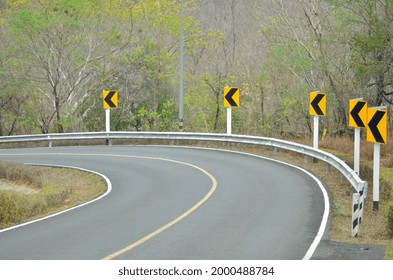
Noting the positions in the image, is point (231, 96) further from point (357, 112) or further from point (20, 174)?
point (357, 112)

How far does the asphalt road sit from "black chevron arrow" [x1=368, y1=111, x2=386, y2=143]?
7.50 ft

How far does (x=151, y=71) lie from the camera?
4094 cm

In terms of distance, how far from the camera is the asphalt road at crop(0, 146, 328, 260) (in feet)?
38.5

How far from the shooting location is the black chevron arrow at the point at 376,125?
52.1 ft

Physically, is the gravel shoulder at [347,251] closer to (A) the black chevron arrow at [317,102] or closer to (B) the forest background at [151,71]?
(A) the black chevron arrow at [317,102]

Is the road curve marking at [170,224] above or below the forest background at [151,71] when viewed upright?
below

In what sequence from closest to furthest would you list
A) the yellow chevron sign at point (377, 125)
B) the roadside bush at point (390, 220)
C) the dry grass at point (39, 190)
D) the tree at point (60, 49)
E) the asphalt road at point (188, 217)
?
the asphalt road at point (188, 217), the roadside bush at point (390, 220), the yellow chevron sign at point (377, 125), the dry grass at point (39, 190), the tree at point (60, 49)

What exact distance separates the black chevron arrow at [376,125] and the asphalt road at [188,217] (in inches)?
90.0

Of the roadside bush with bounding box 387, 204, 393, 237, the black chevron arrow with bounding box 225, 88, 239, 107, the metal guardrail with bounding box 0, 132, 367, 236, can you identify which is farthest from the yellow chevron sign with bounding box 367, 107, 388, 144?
the black chevron arrow with bounding box 225, 88, 239, 107

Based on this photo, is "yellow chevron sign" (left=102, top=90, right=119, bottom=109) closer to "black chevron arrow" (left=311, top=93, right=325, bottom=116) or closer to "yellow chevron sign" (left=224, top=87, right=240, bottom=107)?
"yellow chevron sign" (left=224, top=87, right=240, bottom=107)

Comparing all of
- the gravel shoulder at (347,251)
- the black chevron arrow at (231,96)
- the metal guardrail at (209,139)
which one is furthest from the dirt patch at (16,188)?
the gravel shoulder at (347,251)

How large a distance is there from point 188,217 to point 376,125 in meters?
5.35

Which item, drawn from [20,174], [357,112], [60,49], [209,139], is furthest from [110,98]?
[357,112]

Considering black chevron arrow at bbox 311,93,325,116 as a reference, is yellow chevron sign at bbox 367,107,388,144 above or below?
below
